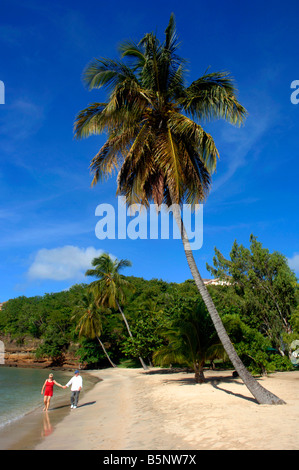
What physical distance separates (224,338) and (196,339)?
16.1ft

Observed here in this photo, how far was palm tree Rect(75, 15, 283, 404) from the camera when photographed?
402 inches

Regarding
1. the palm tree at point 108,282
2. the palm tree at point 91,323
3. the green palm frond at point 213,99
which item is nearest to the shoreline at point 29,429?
the green palm frond at point 213,99

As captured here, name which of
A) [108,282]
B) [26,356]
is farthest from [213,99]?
[26,356]

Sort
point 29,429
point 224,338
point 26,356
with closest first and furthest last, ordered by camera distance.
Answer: point 29,429, point 224,338, point 26,356

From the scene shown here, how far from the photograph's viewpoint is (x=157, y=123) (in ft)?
37.0

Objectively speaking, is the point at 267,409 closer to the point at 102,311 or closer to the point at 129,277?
the point at 102,311

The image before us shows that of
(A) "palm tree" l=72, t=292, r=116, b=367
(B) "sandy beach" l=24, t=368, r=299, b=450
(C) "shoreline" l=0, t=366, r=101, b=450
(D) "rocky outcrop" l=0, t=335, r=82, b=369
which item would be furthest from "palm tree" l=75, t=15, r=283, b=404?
(D) "rocky outcrop" l=0, t=335, r=82, b=369

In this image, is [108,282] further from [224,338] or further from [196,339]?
[224,338]

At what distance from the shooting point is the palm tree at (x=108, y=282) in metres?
31.8

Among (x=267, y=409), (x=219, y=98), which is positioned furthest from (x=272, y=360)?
(x=219, y=98)

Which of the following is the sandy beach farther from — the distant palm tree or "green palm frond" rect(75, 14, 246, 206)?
"green palm frond" rect(75, 14, 246, 206)

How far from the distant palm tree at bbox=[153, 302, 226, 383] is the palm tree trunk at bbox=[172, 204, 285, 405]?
14.7 feet

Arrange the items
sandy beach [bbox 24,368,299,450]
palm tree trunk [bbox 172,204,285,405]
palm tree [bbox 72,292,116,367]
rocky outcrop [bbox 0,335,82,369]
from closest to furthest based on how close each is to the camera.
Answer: sandy beach [bbox 24,368,299,450]
palm tree trunk [bbox 172,204,285,405]
palm tree [bbox 72,292,116,367]
rocky outcrop [bbox 0,335,82,369]
